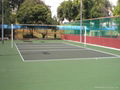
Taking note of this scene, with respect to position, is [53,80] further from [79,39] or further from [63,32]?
[63,32]

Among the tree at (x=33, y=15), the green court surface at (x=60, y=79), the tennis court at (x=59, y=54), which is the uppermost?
the tree at (x=33, y=15)

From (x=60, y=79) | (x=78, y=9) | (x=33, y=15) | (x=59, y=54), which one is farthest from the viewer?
(x=78, y=9)

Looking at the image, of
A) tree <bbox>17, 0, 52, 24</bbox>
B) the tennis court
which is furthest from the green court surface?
tree <bbox>17, 0, 52, 24</bbox>

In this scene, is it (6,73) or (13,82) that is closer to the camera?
(13,82)

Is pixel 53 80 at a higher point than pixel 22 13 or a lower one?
lower

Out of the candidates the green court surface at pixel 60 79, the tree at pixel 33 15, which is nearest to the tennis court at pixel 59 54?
the green court surface at pixel 60 79

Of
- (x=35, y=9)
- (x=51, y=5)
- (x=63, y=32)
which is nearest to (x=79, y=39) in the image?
(x=63, y=32)

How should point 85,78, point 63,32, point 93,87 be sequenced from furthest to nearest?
point 63,32 < point 85,78 < point 93,87

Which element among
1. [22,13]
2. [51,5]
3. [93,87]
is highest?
[51,5]

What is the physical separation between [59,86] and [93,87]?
983mm

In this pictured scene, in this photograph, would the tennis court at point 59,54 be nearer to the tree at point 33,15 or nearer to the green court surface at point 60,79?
the green court surface at point 60,79

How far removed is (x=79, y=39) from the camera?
1034 inches

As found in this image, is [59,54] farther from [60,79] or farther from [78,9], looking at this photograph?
[78,9]

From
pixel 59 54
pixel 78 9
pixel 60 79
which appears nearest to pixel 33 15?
pixel 78 9
